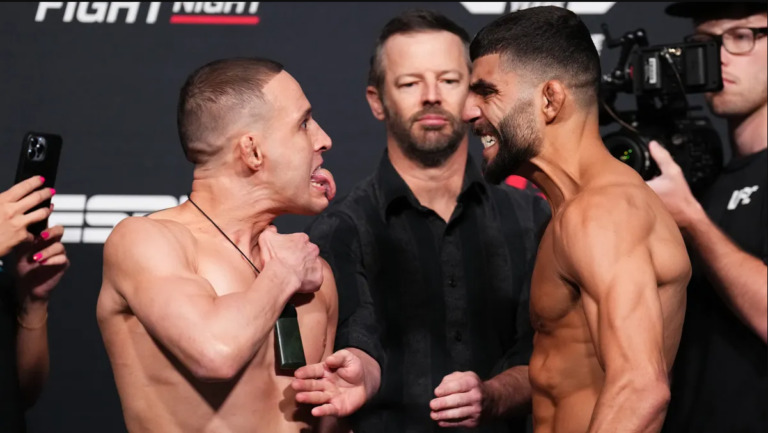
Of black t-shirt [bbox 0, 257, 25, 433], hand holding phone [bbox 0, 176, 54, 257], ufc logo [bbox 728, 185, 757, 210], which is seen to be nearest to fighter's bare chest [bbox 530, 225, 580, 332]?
ufc logo [bbox 728, 185, 757, 210]

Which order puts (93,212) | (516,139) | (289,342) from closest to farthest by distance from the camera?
1. (289,342)
2. (516,139)
3. (93,212)

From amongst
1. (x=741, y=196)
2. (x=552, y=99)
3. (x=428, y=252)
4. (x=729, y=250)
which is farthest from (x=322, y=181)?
(x=741, y=196)

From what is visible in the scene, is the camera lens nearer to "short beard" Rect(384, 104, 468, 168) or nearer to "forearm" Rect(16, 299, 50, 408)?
"short beard" Rect(384, 104, 468, 168)

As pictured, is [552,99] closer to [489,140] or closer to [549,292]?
[489,140]

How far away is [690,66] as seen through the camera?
2.54m

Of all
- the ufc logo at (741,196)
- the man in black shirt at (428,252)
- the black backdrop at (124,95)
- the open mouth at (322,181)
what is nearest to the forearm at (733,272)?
the ufc logo at (741,196)

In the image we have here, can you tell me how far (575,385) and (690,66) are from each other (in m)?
0.99

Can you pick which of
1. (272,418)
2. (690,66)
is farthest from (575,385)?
(690,66)

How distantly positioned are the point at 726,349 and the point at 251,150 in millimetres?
1253

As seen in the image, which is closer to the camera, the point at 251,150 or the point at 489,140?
the point at 251,150

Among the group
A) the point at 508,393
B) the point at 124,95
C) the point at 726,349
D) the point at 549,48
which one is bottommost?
the point at 508,393

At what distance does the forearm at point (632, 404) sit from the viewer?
5.47 feet

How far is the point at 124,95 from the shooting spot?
3176mm

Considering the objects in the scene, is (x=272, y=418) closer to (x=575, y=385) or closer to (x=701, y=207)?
(x=575, y=385)
